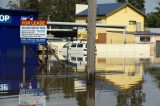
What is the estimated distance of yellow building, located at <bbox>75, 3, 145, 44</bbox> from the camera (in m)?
72.4

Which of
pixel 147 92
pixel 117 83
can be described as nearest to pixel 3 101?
pixel 147 92

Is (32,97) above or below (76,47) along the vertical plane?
below

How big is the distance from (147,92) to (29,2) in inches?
3348

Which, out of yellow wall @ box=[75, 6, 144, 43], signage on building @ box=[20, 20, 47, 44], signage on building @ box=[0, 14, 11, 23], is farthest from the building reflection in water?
yellow wall @ box=[75, 6, 144, 43]

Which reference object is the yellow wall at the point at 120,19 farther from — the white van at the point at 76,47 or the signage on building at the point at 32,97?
the signage on building at the point at 32,97

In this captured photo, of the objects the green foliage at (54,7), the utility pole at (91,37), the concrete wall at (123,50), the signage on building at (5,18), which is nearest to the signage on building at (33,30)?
the utility pole at (91,37)

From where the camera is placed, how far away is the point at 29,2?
101 meters

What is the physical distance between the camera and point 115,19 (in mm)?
77688

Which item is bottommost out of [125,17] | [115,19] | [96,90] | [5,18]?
[96,90]

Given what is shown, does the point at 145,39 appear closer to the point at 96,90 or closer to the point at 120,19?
the point at 120,19

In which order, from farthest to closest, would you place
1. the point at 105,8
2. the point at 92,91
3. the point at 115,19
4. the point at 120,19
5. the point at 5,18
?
the point at 105,8
the point at 120,19
the point at 115,19
the point at 5,18
the point at 92,91

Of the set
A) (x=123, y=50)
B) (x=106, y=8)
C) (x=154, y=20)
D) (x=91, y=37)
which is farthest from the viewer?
(x=154, y=20)

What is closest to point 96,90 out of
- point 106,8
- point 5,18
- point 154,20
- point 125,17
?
point 5,18

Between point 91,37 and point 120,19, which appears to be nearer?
point 91,37
